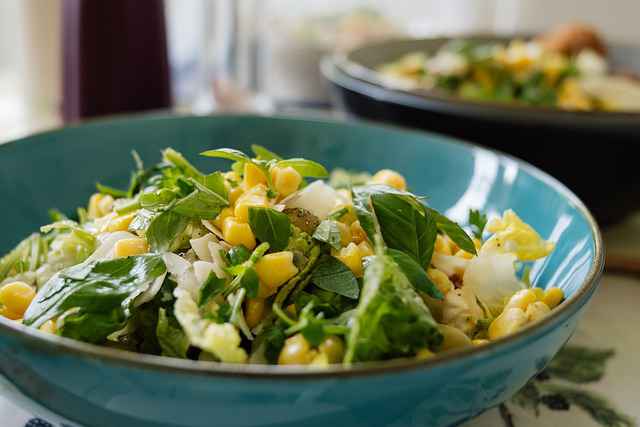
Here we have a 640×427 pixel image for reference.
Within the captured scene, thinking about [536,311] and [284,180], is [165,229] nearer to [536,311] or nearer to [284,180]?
[284,180]

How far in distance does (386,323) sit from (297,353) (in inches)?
3.7

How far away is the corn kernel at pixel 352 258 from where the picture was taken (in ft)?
2.91

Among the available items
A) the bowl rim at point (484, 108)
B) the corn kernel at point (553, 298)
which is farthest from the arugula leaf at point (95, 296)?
the bowl rim at point (484, 108)

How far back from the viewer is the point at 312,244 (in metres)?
0.93

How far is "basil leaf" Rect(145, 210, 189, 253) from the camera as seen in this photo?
91 cm

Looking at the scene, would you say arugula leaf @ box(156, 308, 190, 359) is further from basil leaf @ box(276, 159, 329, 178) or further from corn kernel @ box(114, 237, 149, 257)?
basil leaf @ box(276, 159, 329, 178)

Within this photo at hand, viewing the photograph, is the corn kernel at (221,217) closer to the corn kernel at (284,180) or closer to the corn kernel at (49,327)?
the corn kernel at (284,180)

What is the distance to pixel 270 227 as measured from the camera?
897 mm

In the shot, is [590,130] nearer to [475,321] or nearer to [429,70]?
[475,321]

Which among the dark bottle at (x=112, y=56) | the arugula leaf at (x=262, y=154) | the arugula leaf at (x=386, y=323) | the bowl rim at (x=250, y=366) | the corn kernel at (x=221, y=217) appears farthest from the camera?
the dark bottle at (x=112, y=56)

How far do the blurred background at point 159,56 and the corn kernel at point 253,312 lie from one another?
1254 millimetres

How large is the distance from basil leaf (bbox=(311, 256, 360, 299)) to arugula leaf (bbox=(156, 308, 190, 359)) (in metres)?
0.17

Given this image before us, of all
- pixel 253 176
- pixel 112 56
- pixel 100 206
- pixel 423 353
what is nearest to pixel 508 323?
pixel 423 353

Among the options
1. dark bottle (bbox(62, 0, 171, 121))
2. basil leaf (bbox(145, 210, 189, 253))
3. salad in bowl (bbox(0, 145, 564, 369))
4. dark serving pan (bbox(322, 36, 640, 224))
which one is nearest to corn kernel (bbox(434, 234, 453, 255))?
salad in bowl (bbox(0, 145, 564, 369))
